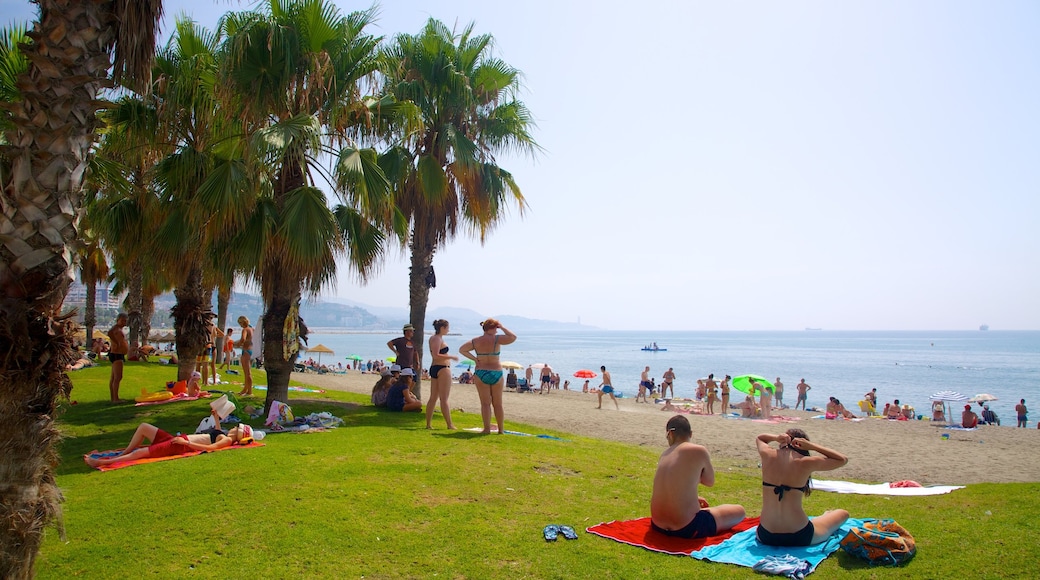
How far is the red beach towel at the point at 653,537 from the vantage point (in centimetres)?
524

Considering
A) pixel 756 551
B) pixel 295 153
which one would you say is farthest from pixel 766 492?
pixel 295 153

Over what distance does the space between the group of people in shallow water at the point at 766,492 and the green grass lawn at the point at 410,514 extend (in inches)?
14.3

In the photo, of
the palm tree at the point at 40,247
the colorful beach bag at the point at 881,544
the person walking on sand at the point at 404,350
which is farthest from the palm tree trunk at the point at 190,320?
the colorful beach bag at the point at 881,544

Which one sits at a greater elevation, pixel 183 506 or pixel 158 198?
pixel 158 198

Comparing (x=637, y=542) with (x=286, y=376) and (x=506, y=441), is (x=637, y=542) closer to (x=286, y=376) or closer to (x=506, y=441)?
(x=506, y=441)

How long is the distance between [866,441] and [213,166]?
17834 millimetres

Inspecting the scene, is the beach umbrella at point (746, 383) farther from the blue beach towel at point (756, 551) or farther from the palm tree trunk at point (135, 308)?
the palm tree trunk at point (135, 308)

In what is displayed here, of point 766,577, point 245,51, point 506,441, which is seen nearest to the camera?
point 766,577

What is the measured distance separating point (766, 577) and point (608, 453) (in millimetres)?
5078

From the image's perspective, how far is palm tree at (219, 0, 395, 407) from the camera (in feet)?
32.5

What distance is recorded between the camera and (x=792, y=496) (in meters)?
5.13

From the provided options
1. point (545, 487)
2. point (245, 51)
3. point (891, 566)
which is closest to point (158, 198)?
point (245, 51)

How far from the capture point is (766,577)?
4.59 meters

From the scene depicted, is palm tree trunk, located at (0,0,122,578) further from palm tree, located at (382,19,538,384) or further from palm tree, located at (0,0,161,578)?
palm tree, located at (382,19,538,384)
